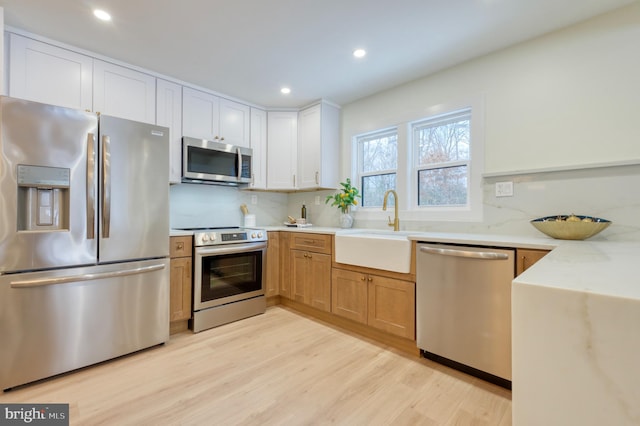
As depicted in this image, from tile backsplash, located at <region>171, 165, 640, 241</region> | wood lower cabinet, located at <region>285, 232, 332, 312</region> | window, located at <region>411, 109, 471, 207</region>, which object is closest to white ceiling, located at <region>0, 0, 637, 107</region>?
window, located at <region>411, 109, 471, 207</region>

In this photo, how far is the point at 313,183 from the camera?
3.51 meters

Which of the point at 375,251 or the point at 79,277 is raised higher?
the point at 375,251

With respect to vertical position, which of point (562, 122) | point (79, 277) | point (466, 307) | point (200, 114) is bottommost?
point (466, 307)

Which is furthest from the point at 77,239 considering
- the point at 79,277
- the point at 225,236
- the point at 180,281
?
the point at 225,236

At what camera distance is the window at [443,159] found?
267 centimetres

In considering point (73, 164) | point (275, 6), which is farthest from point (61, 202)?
point (275, 6)

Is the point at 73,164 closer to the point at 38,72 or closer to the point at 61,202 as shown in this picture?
the point at 61,202

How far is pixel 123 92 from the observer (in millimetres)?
2600

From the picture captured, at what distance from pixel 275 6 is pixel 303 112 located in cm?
173

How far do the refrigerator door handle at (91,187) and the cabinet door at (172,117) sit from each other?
874 millimetres

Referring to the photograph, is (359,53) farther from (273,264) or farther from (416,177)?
(273,264)

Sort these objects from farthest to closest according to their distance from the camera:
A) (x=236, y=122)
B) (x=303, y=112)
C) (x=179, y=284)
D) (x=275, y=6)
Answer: (x=303, y=112) < (x=236, y=122) < (x=179, y=284) < (x=275, y=6)

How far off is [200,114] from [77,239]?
171 cm

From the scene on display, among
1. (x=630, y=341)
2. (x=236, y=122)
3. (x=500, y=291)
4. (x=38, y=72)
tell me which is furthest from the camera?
(x=236, y=122)
